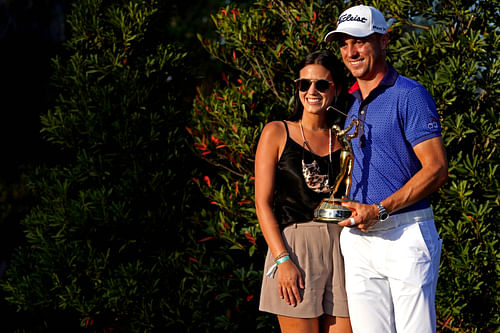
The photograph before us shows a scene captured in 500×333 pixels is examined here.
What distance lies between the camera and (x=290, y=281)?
3988 mm

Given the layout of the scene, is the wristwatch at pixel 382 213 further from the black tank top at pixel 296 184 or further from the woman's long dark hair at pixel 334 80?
the woman's long dark hair at pixel 334 80

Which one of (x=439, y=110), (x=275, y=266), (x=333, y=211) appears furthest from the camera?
(x=439, y=110)

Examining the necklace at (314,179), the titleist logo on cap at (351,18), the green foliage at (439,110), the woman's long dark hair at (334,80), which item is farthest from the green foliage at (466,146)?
the titleist logo on cap at (351,18)

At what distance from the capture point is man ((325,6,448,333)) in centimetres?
347

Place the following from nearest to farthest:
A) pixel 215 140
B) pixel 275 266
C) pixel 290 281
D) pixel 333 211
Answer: pixel 333 211, pixel 290 281, pixel 275 266, pixel 215 140

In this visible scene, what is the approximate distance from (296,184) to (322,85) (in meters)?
0.74

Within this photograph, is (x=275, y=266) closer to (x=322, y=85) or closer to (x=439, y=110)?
(x=322, y=85)

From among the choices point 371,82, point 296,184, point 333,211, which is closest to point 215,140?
point 296,184

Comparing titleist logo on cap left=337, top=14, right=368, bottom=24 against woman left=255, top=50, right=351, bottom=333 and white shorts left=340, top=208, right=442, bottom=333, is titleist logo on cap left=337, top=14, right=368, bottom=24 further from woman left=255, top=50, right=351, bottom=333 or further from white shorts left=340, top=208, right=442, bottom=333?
white shorts left=340, top=208, right=442, bottom=333

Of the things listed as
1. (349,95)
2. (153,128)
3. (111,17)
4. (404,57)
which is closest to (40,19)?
(111,17)

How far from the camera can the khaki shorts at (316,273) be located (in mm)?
4008

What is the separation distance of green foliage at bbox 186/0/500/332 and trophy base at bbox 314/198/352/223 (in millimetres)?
2231

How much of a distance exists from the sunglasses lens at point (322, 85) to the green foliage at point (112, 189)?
3.26 metres

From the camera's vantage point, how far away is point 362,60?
Result: 3.79 metres
